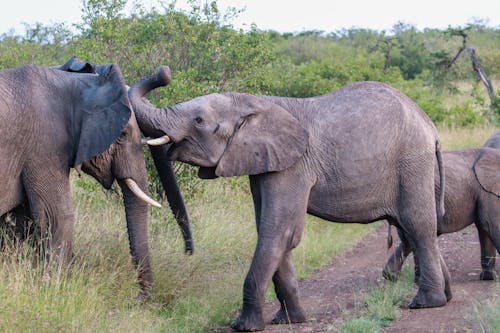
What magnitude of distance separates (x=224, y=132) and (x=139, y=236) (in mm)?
1085

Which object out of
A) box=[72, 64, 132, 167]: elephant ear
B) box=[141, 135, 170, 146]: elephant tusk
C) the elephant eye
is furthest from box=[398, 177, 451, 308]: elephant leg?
box=[72, 64, 132, 167]: elephant ear

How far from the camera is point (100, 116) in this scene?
660 cm

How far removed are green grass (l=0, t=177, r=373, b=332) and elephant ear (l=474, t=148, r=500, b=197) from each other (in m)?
1.86

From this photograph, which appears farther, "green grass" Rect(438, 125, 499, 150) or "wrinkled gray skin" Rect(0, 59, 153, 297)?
"green grass" Rect(438, 125, 499, 150)

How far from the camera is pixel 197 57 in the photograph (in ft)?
32.8

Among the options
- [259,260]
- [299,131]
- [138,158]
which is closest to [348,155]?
[299,131]

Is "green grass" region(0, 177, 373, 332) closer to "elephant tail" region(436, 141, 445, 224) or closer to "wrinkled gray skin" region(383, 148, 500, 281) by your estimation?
"wrinkled gray skin" region(383, 148, 500, 281)

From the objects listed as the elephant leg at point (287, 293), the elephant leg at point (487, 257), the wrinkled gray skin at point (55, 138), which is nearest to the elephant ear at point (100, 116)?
the wrinkled gray skin at point (55, 138)

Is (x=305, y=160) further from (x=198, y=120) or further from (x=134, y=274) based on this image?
(x=134, y=274)

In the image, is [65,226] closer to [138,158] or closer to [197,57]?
[138,158]

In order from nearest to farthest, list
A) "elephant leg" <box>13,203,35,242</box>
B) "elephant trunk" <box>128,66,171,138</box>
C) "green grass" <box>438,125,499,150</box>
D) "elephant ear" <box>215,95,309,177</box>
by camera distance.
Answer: "elephant trunk" <box>128,66,171,138</box> < "elephant ear" <box>215,95,309,177</box> < "elephant leg" <box>13,203,35,242</box> < "green grass" <box>438,125,499,150</box>

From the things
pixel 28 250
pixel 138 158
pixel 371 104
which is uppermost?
pixel 371 104

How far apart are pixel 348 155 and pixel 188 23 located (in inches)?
155

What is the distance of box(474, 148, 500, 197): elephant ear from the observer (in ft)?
26.0
